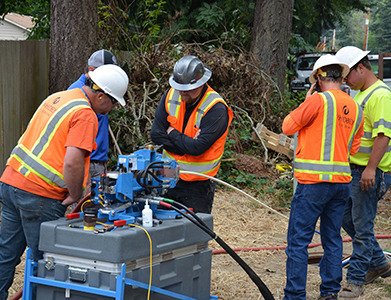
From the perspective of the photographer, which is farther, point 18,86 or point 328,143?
point 18,86

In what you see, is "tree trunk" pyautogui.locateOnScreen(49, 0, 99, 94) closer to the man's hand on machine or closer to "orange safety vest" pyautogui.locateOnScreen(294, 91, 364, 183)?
the man's hand on machine

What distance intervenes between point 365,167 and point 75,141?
110 inches

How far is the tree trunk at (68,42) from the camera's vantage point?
261 inches

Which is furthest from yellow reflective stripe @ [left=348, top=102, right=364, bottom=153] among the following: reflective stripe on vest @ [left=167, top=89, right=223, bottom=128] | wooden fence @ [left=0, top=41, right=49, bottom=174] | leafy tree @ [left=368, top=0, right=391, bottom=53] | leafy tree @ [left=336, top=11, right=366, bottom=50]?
leafy tree @ [left=336, top=11, right=366, bottom=50]

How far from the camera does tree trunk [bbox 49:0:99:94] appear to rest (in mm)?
6629

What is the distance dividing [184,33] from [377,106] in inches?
334

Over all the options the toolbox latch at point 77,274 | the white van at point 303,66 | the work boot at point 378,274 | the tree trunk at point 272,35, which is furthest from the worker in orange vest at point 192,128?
the white van at point 303,66

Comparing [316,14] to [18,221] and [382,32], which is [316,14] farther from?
[382,32]

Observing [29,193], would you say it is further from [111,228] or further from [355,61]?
[355,61]

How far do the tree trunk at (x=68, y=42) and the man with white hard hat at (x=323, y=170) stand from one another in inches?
154

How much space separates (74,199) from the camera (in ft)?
10.5

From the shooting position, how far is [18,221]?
327 cm

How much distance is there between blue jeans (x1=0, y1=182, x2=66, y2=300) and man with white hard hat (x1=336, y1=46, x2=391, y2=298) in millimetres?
2779

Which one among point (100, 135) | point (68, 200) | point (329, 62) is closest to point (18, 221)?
point (68, 200)
